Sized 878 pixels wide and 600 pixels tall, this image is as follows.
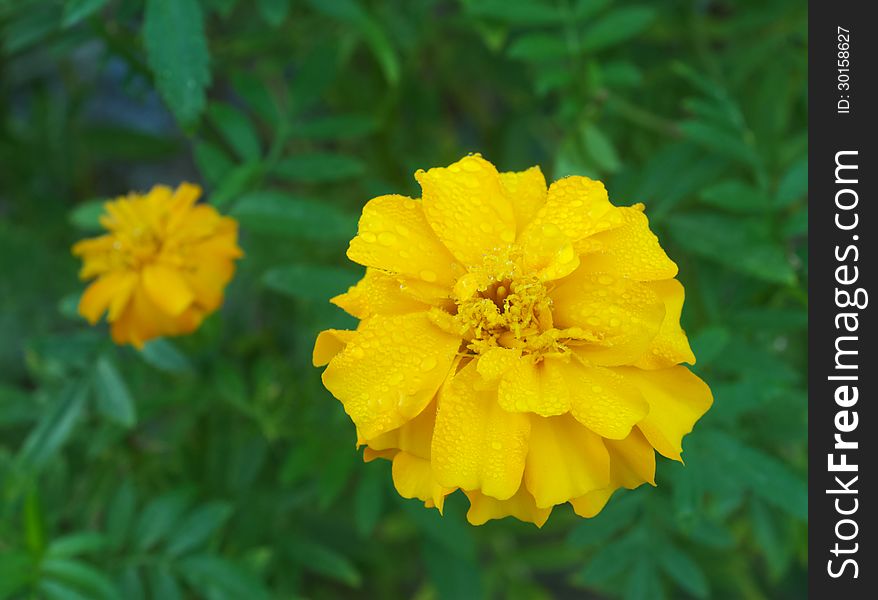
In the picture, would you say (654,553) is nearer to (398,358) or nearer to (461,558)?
→ (461,558)

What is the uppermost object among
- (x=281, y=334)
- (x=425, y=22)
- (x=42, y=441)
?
(x=425, y=22)

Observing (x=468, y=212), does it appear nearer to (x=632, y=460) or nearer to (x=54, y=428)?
(x=632, y=460)

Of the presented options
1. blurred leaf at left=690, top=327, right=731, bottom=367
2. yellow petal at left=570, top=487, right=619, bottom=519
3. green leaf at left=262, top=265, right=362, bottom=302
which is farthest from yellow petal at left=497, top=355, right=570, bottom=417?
green leaf at left=262, top=265, right=362, bottom=302

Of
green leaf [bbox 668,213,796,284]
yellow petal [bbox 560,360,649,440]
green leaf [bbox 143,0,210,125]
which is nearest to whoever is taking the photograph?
yellow petal [bbox 560,360,649,440]

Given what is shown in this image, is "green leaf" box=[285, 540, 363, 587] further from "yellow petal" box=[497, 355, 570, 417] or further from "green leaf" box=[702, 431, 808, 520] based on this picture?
"yellow petal" box=[497, 355, 570, 417]

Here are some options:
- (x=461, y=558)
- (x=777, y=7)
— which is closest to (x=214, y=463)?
(x=461, y=558)

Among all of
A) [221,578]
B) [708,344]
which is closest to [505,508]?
[708,344]

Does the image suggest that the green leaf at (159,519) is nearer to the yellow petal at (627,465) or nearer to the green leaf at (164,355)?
the green leaf at (164,355)

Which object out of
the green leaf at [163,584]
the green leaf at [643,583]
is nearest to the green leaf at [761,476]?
the green leaf at [643,583]
